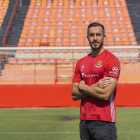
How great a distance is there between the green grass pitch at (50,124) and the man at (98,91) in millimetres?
2747

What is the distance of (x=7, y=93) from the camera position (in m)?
8.69

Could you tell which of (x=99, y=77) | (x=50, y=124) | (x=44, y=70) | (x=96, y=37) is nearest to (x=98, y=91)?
(x=99, y=77)

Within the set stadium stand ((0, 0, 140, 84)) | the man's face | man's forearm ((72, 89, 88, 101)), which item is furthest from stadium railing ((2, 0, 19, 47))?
the man's face

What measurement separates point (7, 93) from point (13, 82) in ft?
1.61

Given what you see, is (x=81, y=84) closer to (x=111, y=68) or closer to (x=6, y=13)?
(x=111, y=68)

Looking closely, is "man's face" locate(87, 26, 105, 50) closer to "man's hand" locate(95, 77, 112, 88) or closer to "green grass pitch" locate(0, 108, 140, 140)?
"man's hand" locate(95, 77, 112, 88)

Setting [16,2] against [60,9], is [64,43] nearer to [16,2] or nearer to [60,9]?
[60,9]

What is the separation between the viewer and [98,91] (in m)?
2.32

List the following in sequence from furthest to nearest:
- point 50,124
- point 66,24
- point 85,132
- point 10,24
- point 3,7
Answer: point 3,7 → point 66,24 → point 10,24 → point 50,124 → point 85,132

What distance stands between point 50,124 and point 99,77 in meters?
4.12

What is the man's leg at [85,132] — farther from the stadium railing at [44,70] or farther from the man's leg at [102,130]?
the stadium railing at [44,70]

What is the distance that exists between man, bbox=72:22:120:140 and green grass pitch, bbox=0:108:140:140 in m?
2.75

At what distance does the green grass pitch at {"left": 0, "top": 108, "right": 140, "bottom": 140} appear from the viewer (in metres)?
5.18

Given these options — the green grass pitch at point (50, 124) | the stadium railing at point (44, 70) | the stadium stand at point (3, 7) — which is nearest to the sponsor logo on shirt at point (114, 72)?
the green grass pitch at point (50, 124)
